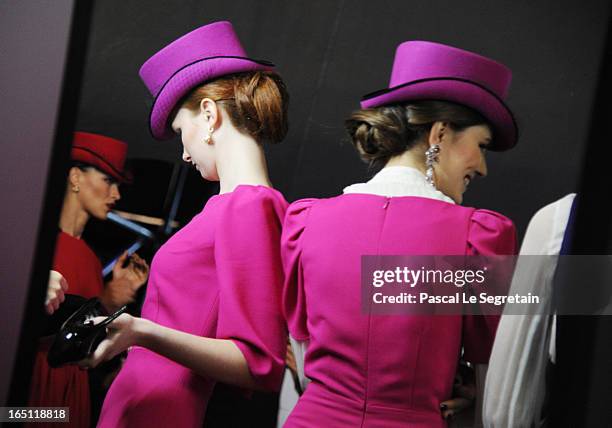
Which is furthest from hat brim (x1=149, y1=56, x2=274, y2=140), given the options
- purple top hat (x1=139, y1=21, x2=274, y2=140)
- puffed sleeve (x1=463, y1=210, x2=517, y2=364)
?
puffed sleeve (x1=463, y1=210, x2=517, y2=364)

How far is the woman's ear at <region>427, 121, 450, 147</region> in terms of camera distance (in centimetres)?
184

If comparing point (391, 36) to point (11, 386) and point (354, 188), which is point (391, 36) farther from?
point (11, 386)

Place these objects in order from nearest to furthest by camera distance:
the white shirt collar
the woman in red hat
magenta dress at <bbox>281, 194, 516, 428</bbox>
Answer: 1. magenta dress at <bbox>281, 194, 516, 428</bbox>
2. the white shirt collar
3. the woman in red hat

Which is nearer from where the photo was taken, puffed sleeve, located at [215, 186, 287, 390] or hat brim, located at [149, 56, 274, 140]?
puffed sleeve, located at [215, 186, 287, 390]

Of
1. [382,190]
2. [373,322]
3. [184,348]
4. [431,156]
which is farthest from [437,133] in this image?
[184,348]

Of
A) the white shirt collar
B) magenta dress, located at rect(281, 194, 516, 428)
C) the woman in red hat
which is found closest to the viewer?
magenta dress, located at rect(281, 194, 516, 428)

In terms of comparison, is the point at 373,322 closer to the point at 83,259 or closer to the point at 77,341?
the point at 77,341

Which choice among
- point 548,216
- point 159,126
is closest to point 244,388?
point 159,126

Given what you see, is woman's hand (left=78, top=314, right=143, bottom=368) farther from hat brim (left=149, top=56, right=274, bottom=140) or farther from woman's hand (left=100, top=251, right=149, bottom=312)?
hat brim (left=149, top=56, right=274, bottom=140)

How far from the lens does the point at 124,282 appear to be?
1.98 meters

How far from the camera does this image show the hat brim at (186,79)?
1990 mm

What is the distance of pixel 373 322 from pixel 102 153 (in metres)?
0.79

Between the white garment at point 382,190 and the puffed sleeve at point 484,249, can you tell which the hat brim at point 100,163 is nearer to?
the white garment at point 382,190
